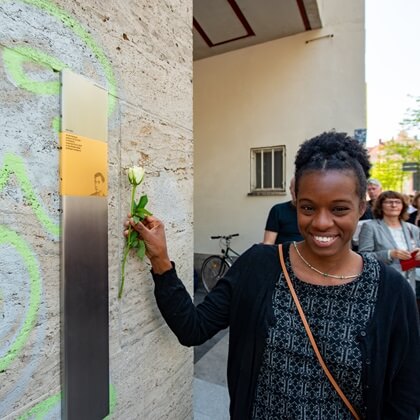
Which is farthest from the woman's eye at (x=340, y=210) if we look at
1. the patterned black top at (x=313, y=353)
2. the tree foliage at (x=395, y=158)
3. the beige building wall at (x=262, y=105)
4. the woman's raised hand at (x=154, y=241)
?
the tree foliage at (x=395, y=158)

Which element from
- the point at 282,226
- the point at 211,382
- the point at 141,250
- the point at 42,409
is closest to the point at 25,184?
the point at 141,250

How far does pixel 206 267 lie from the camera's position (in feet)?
21.0

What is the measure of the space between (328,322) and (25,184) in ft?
3.57

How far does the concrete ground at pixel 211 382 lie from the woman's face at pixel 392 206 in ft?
7.41

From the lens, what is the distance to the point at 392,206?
338 cm

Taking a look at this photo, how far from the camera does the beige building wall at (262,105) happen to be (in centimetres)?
595

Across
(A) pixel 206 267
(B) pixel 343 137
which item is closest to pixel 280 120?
(A) pixel 206 267

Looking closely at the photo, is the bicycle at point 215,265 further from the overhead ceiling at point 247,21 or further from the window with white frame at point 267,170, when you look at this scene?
the overhead ceiling at point 247,21

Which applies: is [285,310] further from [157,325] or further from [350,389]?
[157,325]

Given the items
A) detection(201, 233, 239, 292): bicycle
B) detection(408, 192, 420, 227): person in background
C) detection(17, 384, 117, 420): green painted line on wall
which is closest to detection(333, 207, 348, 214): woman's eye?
detection(17, 384, 117, 420): green painted line on wall

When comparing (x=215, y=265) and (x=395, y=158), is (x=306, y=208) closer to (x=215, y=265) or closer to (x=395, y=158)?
(x=215, y=265)

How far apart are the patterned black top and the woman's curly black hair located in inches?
14.7

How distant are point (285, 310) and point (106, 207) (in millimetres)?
783

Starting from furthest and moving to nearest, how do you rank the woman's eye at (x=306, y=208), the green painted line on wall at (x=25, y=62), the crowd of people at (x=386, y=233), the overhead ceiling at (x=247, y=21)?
the overhead ceiling at (x=247, y=21) < the crowd of people at (x=386, y=233) < the woman's eye at (x=306, y=208) < the green painted line on wall at (x=25, y=62)
